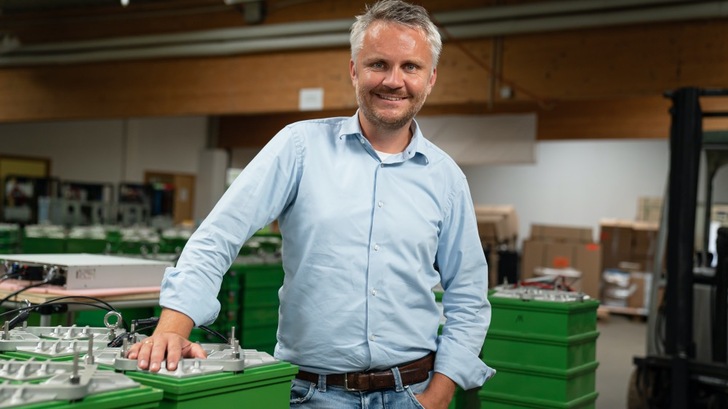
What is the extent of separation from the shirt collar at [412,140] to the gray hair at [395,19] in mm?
172

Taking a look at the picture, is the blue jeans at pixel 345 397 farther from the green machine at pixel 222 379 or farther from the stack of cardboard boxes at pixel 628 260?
the stack of cardboard boxes at pixel 628 260

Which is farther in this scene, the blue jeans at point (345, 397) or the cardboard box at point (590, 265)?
the cardboard box at point (590, 265)

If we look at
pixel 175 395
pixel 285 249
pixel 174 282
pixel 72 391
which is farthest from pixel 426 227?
pixel 72 391

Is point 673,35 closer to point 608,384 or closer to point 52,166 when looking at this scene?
point 608,384

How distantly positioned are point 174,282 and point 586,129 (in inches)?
473

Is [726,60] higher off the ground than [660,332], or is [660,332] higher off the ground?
[726,60]

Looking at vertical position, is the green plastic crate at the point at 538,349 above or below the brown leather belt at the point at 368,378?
below

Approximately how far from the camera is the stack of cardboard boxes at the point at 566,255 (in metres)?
12.6

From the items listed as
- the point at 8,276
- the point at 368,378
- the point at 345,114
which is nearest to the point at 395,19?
the point at 368,378

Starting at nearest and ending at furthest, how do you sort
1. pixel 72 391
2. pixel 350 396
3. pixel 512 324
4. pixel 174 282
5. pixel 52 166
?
pixel 72 391
pixel 174 282
pixel 350 396
pixel 512 324
pixel 52 166

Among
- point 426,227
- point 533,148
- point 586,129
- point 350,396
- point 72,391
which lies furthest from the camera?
point 586,129

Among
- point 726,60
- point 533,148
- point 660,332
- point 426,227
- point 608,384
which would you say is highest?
Answer: point 726,60

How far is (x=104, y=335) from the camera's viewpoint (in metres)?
1.90

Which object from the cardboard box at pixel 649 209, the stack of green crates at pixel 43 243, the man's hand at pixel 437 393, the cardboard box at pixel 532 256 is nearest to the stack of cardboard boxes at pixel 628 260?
the cardboard box at pixel 649 209
